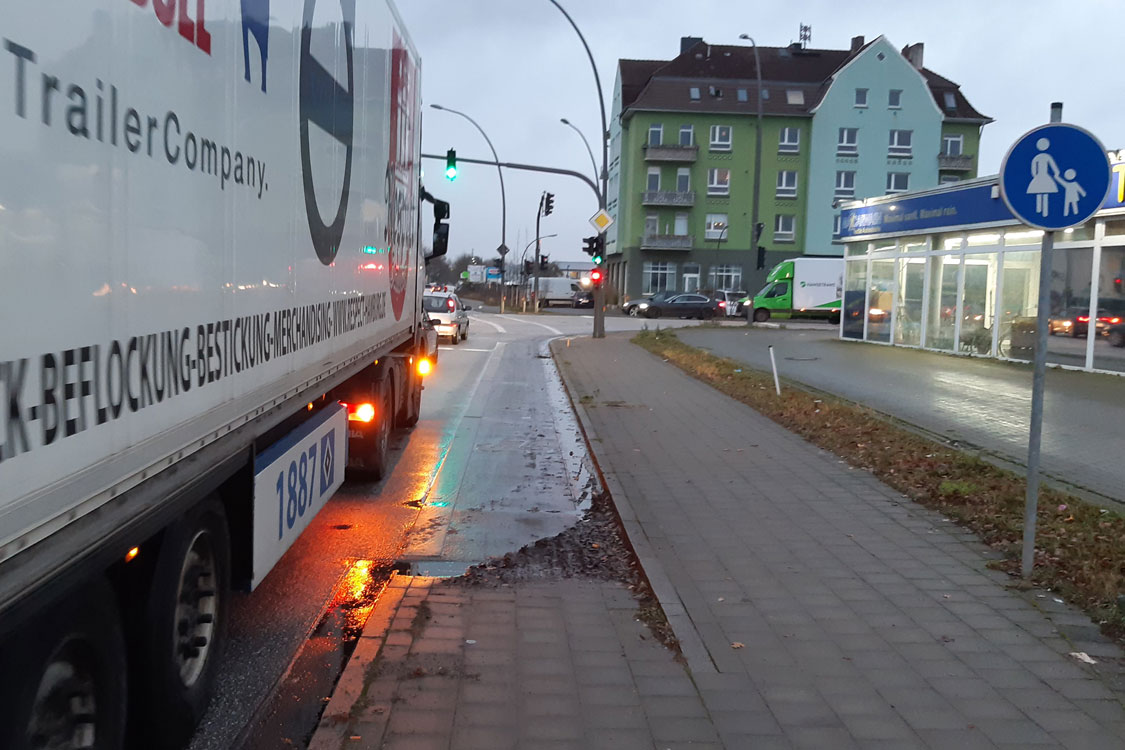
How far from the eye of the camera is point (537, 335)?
3522 centimetres

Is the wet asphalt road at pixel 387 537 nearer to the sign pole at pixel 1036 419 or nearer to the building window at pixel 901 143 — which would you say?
the sign pole at pixel 1036 419

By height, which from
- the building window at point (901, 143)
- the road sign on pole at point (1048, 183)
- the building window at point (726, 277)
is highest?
the building window at point (901, 143)

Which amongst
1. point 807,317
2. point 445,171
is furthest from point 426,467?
point 807,317

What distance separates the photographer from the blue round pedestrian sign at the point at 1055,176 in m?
5.49

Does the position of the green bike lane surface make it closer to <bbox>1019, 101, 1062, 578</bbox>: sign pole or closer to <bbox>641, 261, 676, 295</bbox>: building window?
<bbox>1019, 101, 1062, 578</bbox>: sign pole

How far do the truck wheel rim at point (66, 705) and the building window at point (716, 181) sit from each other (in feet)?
210

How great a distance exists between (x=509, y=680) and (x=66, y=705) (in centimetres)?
202

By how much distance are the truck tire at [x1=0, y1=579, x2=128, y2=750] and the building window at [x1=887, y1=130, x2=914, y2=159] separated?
65.6m

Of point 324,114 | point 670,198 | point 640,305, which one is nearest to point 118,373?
point 324,114

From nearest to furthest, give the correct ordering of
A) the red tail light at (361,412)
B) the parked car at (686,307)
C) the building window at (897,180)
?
the red tail light at (361,412), the parked car at (686,307), the building window at (897,180)

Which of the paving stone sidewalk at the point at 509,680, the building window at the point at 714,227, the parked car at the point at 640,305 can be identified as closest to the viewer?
the paving stone sidewalk at the point at 509,680

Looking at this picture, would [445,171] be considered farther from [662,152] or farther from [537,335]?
[662,152]

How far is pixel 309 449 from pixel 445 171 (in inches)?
925

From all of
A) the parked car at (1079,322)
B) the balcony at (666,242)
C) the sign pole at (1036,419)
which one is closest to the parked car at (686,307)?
the balcony at (666,242)
